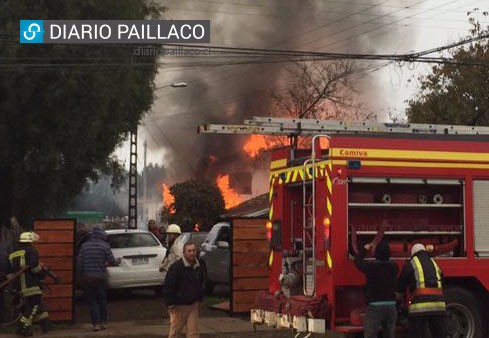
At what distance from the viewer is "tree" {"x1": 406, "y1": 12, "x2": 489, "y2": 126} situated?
81.5 ft

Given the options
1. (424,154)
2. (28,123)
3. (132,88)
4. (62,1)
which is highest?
(62,1)

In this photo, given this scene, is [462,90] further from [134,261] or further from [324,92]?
[134,261]

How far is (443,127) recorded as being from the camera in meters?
9.41

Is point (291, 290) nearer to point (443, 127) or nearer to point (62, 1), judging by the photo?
point (443, 127)

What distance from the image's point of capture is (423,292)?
Answer: 722cm

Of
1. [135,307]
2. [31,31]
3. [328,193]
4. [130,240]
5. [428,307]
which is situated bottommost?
[135,307]

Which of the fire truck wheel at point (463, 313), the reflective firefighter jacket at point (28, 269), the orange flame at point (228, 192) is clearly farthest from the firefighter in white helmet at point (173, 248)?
the orange flame at point (228, 192)

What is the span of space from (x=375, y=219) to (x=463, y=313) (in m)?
1.50

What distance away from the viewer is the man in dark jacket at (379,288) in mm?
7066

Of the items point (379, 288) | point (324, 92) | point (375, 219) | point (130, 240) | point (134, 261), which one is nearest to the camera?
point (379, 288)

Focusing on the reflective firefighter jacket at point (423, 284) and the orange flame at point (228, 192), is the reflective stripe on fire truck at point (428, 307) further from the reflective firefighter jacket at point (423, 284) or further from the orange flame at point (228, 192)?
the orange flame at point (228, 192)

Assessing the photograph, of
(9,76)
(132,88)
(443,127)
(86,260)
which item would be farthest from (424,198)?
(132,88)

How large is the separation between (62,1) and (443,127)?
11.8 meters

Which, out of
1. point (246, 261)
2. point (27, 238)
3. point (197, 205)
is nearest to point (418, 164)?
point (246, 261)
